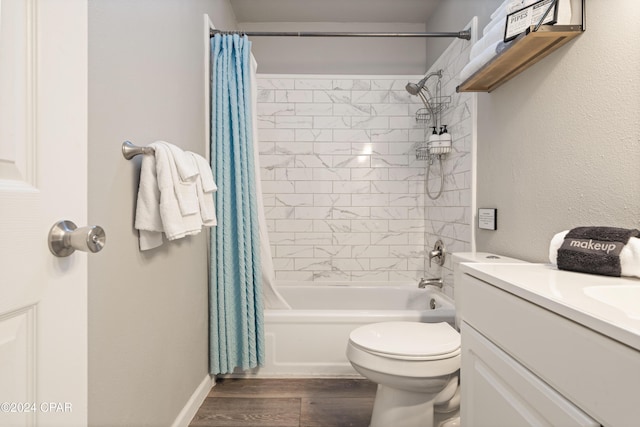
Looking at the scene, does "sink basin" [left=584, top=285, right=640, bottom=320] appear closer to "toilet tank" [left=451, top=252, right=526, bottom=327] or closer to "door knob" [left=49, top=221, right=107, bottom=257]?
"toilet tank" [left=451, top=252, right=526, bottom=327]

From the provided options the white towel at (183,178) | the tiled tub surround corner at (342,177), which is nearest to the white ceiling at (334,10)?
the tiled tub surround corner at (342,177)

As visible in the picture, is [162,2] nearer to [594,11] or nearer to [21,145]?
[21,145]

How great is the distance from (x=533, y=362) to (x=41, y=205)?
3.08 feet

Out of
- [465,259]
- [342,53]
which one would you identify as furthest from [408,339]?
[342,53]

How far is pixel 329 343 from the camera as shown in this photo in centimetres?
209

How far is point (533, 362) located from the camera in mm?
688

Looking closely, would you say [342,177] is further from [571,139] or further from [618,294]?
[618,294]

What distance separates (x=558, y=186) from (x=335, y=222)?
6.04 feet

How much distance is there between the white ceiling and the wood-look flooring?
2.77 m

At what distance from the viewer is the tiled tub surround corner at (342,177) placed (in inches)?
114

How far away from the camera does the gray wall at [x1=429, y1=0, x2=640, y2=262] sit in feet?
3.18

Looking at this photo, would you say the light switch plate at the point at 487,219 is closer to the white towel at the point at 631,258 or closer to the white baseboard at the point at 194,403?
the white towel at the point at 631,258

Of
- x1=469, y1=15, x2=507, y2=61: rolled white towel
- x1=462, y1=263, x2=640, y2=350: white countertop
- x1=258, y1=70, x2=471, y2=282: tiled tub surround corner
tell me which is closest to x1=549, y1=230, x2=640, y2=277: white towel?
Result: x1=462, y1=263, x2=640, y2=350: white countertop

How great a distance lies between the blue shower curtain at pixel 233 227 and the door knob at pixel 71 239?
1386 mm
